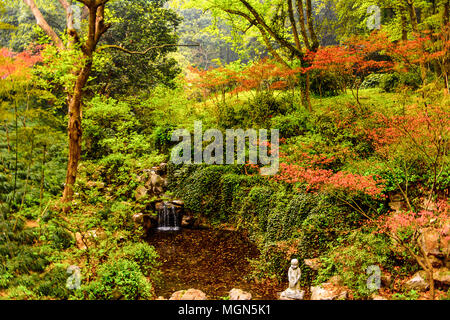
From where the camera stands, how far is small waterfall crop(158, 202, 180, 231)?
32.9ft

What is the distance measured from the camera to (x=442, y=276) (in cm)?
470

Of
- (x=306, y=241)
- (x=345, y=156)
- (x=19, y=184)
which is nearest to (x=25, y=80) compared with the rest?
(x=19, y=184)

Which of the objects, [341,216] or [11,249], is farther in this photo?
[341,216]

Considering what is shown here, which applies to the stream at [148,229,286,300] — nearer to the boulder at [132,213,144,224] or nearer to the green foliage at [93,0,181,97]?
the boulder at [132,213,144,224]

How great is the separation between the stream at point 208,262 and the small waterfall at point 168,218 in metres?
0.48

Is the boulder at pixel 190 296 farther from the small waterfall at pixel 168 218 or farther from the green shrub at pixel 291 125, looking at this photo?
the green shrub at pixel 291 125

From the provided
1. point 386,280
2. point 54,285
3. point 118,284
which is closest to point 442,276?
point 386,280

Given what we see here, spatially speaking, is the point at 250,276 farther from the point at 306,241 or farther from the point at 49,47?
the point at 49,47

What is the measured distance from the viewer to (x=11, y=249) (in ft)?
18.6

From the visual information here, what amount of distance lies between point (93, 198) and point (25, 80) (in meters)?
3.70
